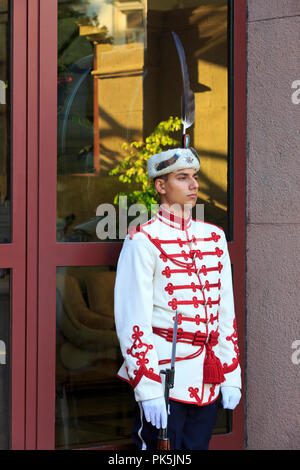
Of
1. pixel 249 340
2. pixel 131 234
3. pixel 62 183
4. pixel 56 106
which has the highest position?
pixel 56 106

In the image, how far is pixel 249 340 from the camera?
477 centimetres

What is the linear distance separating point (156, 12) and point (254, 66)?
2.27 feet

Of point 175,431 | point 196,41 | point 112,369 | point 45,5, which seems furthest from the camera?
point 196,41

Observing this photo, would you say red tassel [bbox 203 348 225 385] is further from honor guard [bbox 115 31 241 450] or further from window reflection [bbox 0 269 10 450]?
window reflection [bbox 0 269 10 450]

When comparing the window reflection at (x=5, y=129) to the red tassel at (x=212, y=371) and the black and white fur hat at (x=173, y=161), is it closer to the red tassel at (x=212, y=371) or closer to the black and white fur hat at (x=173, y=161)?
the black and white fur hat at (x=173, y=161)

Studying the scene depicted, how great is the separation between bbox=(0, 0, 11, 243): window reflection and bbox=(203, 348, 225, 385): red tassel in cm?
118

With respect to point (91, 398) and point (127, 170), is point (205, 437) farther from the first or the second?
point (127, 170)

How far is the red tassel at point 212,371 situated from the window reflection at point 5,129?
118 centimetres

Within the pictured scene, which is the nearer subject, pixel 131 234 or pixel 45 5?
pixel 131 234

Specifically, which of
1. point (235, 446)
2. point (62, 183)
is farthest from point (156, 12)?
point (235, 446)

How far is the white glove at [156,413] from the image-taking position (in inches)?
138
